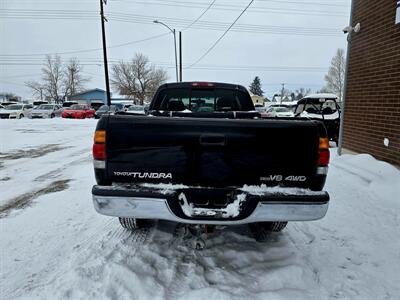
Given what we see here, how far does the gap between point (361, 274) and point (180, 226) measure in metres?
2.04

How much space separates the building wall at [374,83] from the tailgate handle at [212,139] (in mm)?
4960

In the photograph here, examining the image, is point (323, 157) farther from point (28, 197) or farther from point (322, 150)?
point (28, 197)

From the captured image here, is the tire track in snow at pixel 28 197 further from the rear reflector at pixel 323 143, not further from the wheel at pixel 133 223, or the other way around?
the rear reflector at pixel 323 143

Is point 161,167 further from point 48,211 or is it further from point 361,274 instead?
point 48,211

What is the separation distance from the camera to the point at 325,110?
1180 cm

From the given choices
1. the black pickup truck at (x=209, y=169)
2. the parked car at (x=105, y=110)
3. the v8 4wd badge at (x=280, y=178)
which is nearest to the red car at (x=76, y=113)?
the parked car at (x=105, y=110)

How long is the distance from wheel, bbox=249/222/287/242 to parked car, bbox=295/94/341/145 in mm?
8589

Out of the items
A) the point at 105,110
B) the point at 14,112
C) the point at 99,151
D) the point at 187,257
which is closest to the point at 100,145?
the point at 99,151

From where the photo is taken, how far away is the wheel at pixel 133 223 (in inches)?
138

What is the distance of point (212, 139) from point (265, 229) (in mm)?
1668

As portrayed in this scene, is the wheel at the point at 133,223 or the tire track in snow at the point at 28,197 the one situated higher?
the wheel at the point at 133,223

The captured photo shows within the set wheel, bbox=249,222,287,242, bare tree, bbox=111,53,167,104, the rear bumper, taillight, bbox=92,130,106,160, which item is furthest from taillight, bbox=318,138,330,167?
bare tree, bbox=111,53,167,104

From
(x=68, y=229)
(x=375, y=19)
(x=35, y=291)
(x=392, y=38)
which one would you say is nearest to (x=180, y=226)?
(x=68, y=229)

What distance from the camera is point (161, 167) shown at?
106 inches
